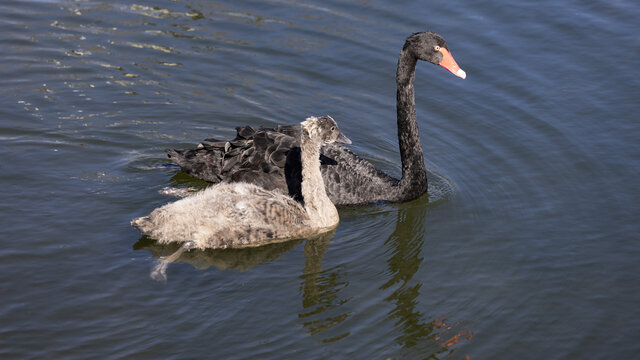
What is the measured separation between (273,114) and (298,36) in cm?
199

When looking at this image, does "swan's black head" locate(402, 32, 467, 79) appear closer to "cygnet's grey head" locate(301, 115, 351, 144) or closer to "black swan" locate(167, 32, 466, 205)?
"black swan" locate(167, 32, 466, 205)

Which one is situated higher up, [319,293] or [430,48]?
[430,48]

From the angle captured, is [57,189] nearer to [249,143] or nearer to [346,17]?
[249,143]

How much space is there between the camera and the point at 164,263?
7.25 metres

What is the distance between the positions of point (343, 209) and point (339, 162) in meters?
0.51

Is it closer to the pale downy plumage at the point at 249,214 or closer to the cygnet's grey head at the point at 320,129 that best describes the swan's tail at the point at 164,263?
the pale downy plumage at the point at 249,214

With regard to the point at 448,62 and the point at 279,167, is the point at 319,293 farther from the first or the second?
the point at 448,62

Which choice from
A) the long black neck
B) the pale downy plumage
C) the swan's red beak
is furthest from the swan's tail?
the swan's red beak

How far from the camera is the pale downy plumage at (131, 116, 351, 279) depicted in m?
7.43

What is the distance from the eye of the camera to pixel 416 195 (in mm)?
8562

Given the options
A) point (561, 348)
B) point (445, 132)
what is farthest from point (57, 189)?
point (561, 348)

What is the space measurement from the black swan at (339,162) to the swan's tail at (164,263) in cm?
122

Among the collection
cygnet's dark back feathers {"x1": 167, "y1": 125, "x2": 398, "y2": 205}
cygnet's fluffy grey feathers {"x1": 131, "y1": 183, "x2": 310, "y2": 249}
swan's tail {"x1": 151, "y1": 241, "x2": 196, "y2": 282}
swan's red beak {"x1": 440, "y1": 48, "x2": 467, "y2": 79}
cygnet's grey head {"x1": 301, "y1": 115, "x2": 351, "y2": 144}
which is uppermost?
swan's red beak {"x1": 440, "y1": 48, "x2": 467, "y2": 79}

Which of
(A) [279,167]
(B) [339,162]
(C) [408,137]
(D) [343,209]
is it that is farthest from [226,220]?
(C) [408,137]
